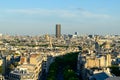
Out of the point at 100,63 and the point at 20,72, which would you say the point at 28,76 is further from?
the point at 100,63

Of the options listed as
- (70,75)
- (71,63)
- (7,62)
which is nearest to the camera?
(70,75)

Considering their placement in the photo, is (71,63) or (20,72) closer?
(20,72)

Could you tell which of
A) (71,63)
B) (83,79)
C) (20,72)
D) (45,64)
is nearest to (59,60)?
(71,63)

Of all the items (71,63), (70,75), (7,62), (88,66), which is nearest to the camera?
(70,75)

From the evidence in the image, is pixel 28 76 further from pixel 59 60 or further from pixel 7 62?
pixel 59 60

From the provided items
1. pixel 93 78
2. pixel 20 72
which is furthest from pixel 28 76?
pixel 93 78

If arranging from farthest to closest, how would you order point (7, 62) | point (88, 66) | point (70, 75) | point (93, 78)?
1. point (7, 62)
2. point (88, 66)
3. point (70, 75)
4. point (93, 78)

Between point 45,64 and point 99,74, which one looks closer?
point 99,74

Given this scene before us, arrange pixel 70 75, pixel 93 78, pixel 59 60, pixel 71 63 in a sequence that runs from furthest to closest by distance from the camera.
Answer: pixel 59 60 → pixel 71 63 → pixel 70 75 → pixel 93 78

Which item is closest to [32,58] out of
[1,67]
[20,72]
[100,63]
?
[1,67]
